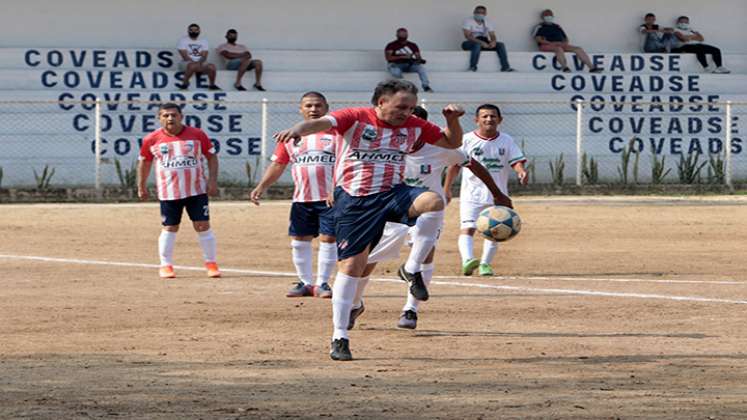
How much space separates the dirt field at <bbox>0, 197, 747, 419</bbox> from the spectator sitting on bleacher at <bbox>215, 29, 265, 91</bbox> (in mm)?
10291

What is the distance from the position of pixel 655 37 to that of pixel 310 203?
2176cm

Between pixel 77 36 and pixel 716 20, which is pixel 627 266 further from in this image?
pixel 716 20

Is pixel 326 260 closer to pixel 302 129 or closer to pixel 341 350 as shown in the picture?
pixel 341 350

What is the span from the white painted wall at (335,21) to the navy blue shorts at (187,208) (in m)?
16.9

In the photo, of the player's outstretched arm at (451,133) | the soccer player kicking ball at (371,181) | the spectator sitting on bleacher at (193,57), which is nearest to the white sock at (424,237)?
the soccer player kicking ball at (371,181)

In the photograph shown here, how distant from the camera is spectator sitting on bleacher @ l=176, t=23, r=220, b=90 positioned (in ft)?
103

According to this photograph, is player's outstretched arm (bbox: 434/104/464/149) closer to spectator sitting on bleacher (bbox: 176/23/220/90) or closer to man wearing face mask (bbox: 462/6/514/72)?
spectator sitting on bleacher (bbox: 176/23/220/90)

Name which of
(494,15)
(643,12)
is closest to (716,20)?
(643,12)

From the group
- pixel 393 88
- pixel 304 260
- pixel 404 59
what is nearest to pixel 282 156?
pixel 304 260

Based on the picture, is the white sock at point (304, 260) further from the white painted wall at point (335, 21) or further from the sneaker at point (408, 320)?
the white painted wall at point (335, 21)

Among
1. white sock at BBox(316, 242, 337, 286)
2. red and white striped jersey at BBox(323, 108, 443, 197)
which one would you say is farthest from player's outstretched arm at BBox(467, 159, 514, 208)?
white sock at BBox(316, 242, 337, 286)

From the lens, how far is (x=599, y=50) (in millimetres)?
36625

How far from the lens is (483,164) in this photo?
1694 centimetres

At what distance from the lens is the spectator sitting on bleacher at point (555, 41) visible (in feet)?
112
